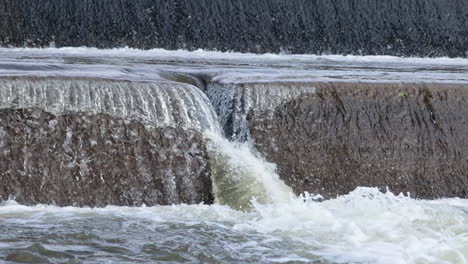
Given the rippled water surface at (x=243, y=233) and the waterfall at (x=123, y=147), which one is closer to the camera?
the rippled water surface at (x=243, y=233)

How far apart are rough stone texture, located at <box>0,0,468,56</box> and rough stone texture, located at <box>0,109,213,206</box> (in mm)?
4606

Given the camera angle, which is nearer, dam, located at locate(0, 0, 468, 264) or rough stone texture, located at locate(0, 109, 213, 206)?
dam, located at locate(0, 0, 468, 264)

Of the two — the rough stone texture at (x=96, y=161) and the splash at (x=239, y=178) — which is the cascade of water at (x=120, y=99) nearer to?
the rough stone texture at (x=96, y=161)

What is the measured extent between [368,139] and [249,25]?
15.6 feet

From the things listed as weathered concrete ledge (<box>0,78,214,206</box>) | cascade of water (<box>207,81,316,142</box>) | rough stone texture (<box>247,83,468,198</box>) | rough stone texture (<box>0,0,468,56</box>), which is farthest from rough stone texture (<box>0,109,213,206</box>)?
rough stone texture (<box>0,0,468,56</box>)

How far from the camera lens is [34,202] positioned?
18.1 feet

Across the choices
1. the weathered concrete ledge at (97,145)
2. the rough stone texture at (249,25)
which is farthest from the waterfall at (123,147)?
the rough stone texture at (249,25)

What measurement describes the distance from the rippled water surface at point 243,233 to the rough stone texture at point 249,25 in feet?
16.3

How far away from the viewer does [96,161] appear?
5.69 meters

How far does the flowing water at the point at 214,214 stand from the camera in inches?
181

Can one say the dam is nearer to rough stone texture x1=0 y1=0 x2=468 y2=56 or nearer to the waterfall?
the waterfall

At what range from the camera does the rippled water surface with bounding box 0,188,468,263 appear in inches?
179

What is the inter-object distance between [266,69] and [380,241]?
2.99 m

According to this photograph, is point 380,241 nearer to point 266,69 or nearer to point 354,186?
point 354,186
